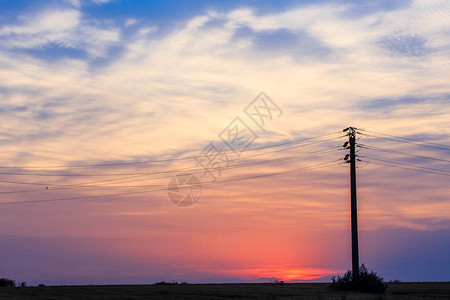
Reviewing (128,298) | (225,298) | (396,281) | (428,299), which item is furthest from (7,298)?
(396,281)

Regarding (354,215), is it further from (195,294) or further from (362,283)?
(195,294)

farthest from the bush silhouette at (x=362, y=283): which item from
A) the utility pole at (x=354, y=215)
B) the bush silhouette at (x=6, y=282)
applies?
the bush silhouette at (x=6, y=282)

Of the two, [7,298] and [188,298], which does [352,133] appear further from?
[7,298]

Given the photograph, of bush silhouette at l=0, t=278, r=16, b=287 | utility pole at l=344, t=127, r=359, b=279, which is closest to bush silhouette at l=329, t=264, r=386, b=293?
utility pole at l=344, t=127, r=359, b=279

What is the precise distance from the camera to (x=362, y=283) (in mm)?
52375

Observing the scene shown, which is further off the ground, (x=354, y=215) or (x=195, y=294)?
(x=354, y=215)

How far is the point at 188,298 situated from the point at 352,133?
82.3ft

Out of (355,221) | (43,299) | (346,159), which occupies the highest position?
(346,159)

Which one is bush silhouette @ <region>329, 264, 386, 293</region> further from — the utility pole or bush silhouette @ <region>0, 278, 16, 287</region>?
bush silhouette @ <region>0, 278, 16, 287</region>

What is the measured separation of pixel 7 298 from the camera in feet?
123

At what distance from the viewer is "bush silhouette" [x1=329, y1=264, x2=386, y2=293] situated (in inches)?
2042

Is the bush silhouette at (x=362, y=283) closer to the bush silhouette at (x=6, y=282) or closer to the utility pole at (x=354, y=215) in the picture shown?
the utility pole at (x=354, y=215)

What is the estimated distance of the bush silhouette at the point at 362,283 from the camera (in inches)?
2042

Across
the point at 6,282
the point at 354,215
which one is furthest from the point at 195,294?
the point at 6,282
